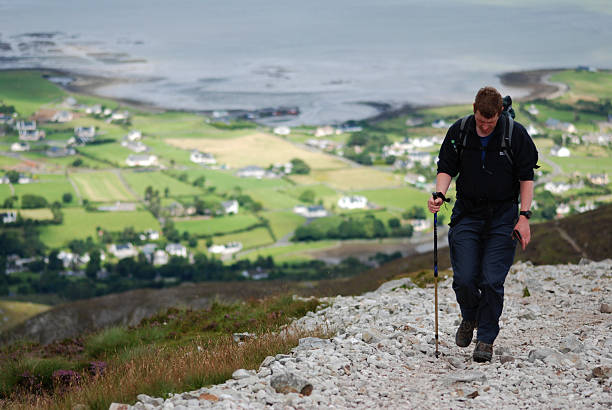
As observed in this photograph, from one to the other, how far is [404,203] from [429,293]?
6269cm

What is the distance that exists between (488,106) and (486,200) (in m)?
0.94

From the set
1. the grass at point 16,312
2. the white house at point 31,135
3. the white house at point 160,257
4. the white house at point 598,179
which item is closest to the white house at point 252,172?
the white house at point 160,257

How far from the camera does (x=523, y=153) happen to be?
6969 mm

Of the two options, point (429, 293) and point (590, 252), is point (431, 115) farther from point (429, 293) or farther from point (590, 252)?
point (429, 293)

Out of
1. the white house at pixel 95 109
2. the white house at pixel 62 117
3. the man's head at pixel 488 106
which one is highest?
the man's head at pixel 488 106

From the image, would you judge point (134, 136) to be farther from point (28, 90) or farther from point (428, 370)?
point (428, 370)

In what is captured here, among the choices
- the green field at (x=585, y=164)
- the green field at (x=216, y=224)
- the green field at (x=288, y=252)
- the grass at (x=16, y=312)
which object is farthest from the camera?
the green field at (x=585, y=164)

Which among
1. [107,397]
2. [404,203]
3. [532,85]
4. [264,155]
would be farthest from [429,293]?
[532,85]

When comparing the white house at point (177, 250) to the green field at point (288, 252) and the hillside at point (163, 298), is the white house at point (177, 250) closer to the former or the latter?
the green field at point (288, 252)

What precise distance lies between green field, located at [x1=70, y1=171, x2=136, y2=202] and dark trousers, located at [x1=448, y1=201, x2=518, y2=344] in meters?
68.8

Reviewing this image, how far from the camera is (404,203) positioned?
244ft

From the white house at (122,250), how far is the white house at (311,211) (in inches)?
626

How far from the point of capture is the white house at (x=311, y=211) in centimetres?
7069

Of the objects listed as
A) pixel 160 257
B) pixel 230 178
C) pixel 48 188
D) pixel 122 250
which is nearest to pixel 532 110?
pixel 230 178
